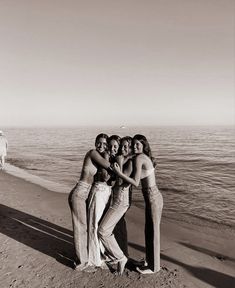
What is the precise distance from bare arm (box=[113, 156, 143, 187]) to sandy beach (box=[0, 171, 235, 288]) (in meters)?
1.79

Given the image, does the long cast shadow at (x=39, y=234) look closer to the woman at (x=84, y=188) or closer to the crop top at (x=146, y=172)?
the woman at (x=84, y=188)

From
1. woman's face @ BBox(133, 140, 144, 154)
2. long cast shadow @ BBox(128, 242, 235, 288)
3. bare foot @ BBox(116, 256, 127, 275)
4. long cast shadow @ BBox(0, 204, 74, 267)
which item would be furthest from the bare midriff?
long cast shadow @ BBox(0, 204, 74, 267)

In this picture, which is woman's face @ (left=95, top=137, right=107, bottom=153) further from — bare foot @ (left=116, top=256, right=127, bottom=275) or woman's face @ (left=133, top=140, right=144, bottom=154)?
bare foot @ (left=116, top=256, right=127, bottom=275)

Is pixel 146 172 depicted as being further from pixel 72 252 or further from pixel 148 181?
pixel 72 252

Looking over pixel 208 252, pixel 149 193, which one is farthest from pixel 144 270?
pixel 208 252

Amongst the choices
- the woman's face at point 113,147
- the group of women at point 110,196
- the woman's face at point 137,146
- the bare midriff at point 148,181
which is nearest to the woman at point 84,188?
the group of women at point 110,196

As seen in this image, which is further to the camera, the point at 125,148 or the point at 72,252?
the point at 72,252

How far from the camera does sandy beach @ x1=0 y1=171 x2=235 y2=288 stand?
4984 mm

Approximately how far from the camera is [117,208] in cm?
483

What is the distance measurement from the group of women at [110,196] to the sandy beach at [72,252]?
452 millimetres

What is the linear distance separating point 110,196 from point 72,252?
1.90 m

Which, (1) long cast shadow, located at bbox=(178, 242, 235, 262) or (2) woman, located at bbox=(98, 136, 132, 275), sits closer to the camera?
(2) woman, located at bbox=(98, 136, 132, 275)

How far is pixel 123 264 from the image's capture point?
509 centimetres

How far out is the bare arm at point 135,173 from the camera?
4.57m
